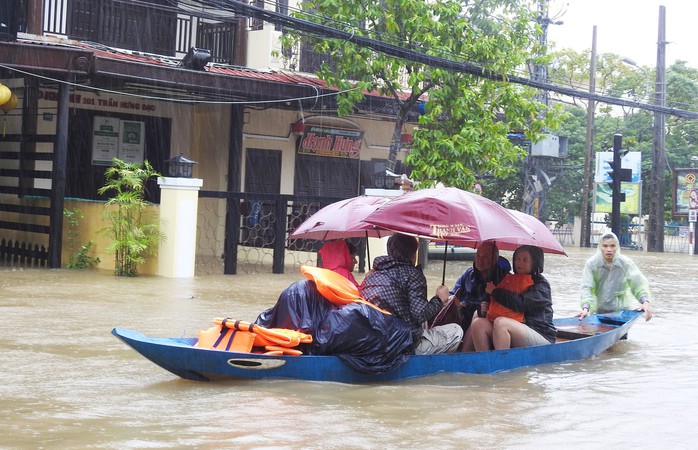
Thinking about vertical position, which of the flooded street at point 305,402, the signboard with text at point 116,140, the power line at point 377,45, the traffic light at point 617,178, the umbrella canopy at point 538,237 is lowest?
the flooded street at point 305,402

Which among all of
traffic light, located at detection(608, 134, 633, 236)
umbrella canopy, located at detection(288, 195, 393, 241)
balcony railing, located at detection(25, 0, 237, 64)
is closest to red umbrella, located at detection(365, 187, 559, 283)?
umbrella canopy, located at detection(288, 195, 393, 241)

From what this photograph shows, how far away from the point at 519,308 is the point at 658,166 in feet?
104

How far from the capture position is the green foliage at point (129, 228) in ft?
54.1

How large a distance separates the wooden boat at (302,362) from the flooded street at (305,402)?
83 mm

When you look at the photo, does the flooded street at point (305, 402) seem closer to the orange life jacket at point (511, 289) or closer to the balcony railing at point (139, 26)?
the orange life jacket at point (511, 289)

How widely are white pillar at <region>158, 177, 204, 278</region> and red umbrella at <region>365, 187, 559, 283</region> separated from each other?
8.66 m

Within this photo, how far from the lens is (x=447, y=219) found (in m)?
8.43

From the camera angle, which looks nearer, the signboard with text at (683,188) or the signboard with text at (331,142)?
the signboard with text at (331,142)

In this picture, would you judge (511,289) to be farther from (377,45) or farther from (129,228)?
(129,228)

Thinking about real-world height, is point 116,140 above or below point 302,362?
above

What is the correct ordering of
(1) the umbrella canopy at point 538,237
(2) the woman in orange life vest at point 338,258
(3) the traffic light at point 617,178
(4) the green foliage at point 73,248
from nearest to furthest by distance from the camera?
(1) the umbrella canopy at point 538,237
(2) the woman in orange life vest at point 338,258
(4) the green foliage at point 73,248
(3) the traffic light at point 617,178

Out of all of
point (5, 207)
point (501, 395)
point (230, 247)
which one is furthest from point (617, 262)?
point (5, 207)

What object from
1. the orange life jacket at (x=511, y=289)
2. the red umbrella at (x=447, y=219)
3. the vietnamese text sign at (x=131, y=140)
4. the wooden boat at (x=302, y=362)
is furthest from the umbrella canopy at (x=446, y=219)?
the vietnamese text sign at (x=131, y=140)

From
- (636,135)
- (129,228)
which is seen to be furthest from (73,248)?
(636,135)
